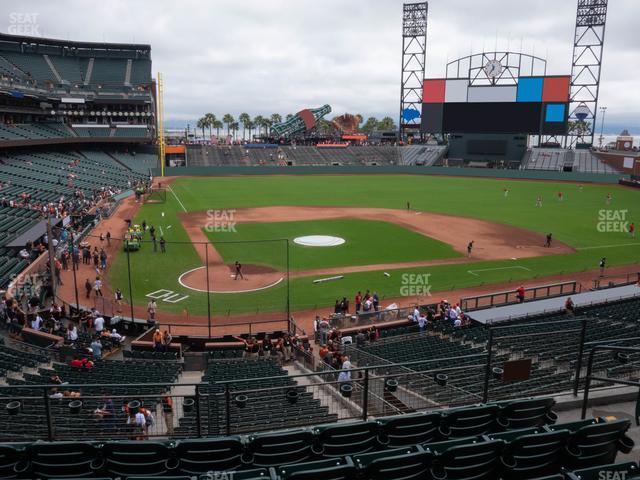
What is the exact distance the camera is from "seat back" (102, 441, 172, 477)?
6.42 meters

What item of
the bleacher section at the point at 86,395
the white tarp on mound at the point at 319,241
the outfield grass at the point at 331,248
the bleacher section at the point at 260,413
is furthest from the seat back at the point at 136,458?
the white tarp on mound at the point at 319,241

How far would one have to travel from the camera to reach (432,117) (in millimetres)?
97562

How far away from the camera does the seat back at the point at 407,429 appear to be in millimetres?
7117

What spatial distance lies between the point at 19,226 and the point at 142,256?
31.1 ft

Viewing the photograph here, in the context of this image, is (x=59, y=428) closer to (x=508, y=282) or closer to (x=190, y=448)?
(x=190, y=448)

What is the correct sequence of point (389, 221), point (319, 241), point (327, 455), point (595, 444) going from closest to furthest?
point (595, 444)
point (327, 455)
point (319, 241)
point (389, 221)

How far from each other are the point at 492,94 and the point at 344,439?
9527 centimetres

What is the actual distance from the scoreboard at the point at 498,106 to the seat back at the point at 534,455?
3715 inches

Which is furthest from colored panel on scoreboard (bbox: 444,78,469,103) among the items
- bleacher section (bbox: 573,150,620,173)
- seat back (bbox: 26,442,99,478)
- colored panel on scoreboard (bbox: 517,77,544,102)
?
seat back (bbox: 26,442,99,478)

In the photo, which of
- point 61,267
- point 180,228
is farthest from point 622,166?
point 61,267

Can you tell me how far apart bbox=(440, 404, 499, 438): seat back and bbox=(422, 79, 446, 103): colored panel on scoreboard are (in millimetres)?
95674

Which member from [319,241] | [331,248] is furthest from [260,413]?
[319,241]

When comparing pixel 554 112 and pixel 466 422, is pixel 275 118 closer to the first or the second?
pixel 554 112

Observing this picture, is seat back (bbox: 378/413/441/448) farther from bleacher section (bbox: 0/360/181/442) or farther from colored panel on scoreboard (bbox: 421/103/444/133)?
colored panel on scoreboard (bbox: 421/103/444/133)
